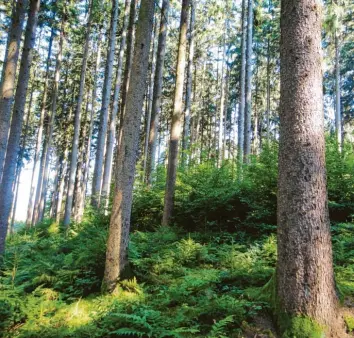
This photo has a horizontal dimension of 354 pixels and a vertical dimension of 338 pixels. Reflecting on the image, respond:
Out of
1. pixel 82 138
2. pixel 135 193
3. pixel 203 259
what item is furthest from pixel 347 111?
pixel 203 259

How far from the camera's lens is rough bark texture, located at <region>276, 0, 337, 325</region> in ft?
11.5

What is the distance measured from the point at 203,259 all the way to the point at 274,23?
24.6 metres

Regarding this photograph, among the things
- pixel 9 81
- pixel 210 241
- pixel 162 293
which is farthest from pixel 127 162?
pixel 9 81

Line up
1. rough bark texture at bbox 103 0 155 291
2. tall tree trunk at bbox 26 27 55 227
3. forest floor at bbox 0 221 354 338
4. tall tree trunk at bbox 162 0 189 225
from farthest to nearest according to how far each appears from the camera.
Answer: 1. tall tree trunk at bbox 26 27 55 227
2. tall tree trunk at bbox 162 0 189 225
3. rough bark texture at bbox 103 0 155 291
4. forest floor at bbox 0 221 354 338

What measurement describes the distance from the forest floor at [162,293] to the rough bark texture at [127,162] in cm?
32

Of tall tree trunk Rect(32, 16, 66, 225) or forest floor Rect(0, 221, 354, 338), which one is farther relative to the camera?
tall tree trunk Rect(32, 16, 66, 225)

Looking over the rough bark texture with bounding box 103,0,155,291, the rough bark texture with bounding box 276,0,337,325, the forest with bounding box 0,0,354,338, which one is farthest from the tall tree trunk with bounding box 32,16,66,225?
the rough bark texture with bounding box 276,0,337,325

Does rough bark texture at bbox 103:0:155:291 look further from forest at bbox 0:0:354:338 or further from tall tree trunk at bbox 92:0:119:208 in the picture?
tall tree trunk at bbox 92:0:119:208

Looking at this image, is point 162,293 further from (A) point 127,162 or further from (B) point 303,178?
(B) point 303,178

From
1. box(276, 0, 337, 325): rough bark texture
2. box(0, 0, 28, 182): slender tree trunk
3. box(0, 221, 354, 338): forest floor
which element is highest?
Result: box(0, 0, 28, 182): slender tree trunk

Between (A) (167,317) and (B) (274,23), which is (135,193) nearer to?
(A) (167,317)

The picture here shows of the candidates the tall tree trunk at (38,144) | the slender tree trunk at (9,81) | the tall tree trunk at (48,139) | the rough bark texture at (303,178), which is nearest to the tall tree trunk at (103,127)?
the slender tree trunk at (9,81)

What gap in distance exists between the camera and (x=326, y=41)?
2688cm

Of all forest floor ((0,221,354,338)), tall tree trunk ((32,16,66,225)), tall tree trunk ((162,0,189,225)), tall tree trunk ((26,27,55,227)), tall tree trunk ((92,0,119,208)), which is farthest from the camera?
tall tree trunk ((26,27,55,227))
